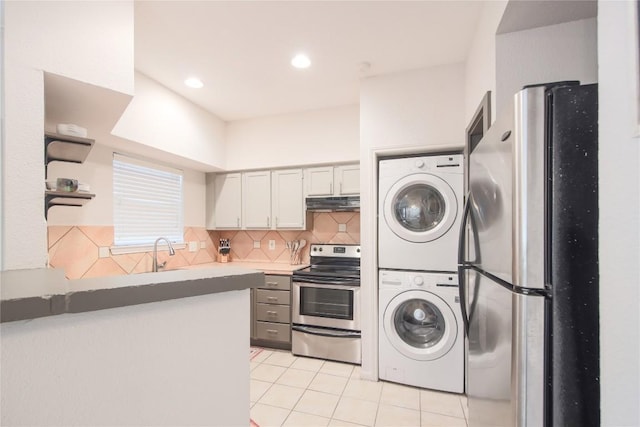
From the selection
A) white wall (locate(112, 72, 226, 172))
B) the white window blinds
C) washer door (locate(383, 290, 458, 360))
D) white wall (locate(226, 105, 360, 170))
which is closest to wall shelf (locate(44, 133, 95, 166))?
white wall (locate(112, 72, 226, 172))

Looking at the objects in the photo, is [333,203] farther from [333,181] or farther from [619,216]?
[619,216]

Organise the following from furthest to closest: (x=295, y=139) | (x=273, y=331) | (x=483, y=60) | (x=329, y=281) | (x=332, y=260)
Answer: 1. (x=295, y=139)
2. (x=332, y=260)
3. (x=273, y=331)
4. (x=329, y=281)
5. (x=483, y=60)

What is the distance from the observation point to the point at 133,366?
23.9 inches

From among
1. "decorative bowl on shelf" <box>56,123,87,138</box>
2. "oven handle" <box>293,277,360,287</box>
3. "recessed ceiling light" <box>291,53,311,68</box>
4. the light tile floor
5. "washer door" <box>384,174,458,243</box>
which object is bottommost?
the light tile floor

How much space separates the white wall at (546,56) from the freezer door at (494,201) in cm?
50

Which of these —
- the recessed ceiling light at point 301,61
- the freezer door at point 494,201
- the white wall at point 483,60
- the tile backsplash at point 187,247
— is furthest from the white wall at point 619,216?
the tile backsplash at point 187,247

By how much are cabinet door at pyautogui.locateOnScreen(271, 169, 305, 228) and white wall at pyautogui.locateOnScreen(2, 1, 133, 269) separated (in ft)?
7.26

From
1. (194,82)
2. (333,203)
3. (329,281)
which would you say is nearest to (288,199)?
(333,203)

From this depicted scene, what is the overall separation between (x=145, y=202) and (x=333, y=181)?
1988 mm

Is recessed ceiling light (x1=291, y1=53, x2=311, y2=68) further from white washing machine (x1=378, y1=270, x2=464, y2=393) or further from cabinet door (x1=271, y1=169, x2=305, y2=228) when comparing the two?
white washing machine (x1=378, y1=270, x2=464, y2=393)

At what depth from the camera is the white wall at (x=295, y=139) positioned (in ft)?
10.7

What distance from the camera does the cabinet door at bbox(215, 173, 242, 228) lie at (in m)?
3.76

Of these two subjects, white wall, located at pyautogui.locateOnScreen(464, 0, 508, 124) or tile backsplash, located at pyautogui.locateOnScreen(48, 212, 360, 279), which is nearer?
white wall, located at pyautogui.locateOnScreen(464, 0, 508, 124)

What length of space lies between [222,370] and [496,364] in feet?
3.10
